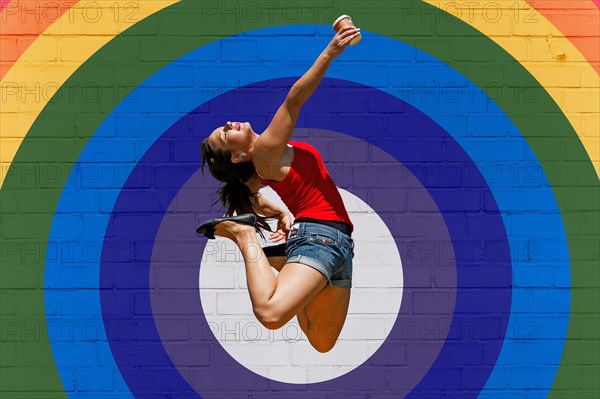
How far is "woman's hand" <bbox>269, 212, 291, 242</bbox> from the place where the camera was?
4684mm

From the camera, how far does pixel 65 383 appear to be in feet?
15.9

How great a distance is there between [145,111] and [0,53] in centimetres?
→ 83

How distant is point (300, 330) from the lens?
488 centimetres

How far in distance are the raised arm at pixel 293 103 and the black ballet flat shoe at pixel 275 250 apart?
0.46 metres

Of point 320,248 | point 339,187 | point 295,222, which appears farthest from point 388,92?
point 320,248

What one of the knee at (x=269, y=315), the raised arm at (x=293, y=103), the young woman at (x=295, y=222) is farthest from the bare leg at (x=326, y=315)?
the raised arm at (x=293, y=103)

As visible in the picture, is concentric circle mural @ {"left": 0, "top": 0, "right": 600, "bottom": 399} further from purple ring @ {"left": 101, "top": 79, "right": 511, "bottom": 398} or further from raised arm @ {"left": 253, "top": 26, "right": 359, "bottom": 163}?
raised arm @ {"left": 253, "top": 26, "right": 359, "bottom": 163}

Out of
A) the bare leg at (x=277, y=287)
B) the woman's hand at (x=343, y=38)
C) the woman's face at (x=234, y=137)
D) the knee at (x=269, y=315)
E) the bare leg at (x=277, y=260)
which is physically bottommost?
the knee at (x=269, y=315)

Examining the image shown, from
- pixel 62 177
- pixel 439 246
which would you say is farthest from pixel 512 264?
pixel 62 177

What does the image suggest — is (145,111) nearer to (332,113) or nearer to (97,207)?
(97,207)

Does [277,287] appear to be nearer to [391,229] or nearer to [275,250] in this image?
[275,250]

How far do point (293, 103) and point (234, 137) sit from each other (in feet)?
1.16

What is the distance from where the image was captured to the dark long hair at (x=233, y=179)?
4.43m

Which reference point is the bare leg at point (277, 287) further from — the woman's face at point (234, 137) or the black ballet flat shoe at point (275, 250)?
the woman's face at point (234, 137)
